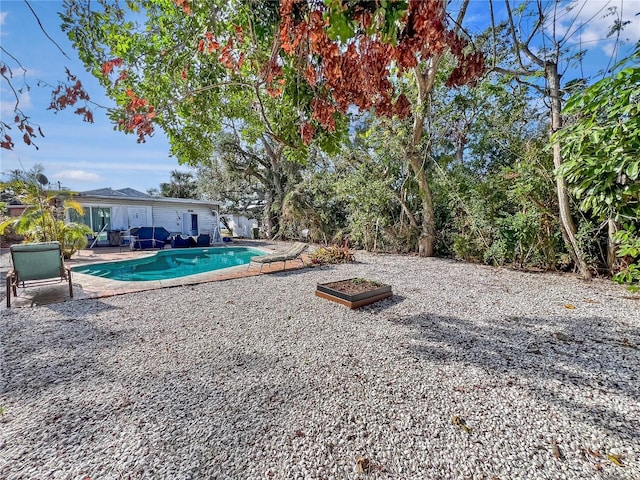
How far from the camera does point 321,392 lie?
267cm

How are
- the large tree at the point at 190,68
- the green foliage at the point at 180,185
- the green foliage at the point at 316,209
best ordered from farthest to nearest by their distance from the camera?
the green foliage at the point at 180,185, the green foliage at the point at 316,209, the large tree at the point at 190,68

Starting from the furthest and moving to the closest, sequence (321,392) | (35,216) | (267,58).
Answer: (35,216)
(267,58)
(321,392)

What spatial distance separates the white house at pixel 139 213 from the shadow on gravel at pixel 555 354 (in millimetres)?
16880

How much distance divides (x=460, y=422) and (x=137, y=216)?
63.4ft

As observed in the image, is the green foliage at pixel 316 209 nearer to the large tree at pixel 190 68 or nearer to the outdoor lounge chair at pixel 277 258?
the outdoor lounge chair at pixel 277 258

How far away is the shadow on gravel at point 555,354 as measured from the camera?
8.27 ft

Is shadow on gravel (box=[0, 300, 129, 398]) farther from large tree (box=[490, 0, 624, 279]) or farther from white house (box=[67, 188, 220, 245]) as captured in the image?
white house (box=[67, 188, 220, 245])

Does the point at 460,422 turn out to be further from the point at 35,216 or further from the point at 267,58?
the point at 35,216

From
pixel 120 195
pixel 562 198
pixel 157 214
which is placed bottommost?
pixel 562 198

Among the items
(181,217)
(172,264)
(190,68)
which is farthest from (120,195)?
(190,68)

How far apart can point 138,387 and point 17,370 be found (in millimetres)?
1536

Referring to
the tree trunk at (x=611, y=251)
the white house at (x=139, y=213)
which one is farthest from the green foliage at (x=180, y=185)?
the tree trunk at (x=611, y=251)

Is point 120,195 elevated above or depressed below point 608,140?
above

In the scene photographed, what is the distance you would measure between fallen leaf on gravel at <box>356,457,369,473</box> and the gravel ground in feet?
0.05
